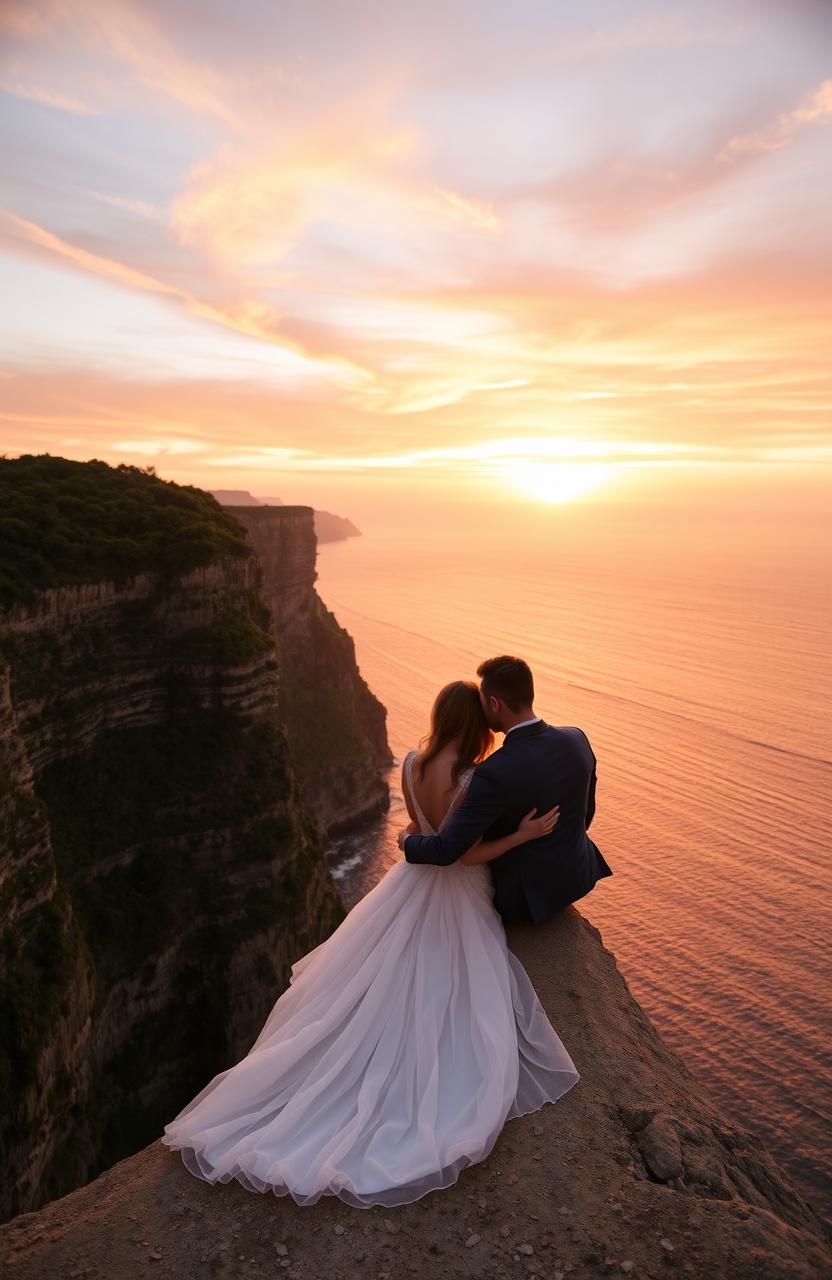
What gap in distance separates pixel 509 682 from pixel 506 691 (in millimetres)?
112

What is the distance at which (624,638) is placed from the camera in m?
155

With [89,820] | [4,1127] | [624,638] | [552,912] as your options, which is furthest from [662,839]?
[624,638]

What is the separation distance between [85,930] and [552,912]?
2613 cm

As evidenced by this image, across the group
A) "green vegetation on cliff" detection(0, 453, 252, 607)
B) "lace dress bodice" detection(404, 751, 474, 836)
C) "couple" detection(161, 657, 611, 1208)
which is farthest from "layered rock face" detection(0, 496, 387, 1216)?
"couple" detection(161, 657, 611, 1208)

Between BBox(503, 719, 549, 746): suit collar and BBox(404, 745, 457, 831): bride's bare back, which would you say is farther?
BBox(503, 719, 549, 746): suit collar

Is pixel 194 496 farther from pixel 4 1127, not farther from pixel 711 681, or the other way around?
pixel 711 681

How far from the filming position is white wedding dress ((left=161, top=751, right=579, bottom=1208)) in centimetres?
695

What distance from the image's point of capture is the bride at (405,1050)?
698cm

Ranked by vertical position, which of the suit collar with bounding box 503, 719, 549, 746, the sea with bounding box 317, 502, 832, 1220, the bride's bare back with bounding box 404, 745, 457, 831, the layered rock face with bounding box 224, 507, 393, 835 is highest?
the suit collar with bounding box 503, 719, 549, 746

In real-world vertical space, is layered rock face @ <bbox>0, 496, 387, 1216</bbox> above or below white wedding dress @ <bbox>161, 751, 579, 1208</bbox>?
below

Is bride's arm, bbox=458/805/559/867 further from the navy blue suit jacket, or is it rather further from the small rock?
the small rock

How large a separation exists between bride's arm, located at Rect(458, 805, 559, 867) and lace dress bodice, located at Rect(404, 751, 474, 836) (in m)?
0.44

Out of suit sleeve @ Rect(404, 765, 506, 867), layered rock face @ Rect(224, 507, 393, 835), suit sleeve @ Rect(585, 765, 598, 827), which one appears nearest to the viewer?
suit sleeve @ Rect(404, 765, 506, 867)

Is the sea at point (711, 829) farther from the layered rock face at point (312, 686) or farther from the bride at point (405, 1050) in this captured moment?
the bride at point (405, 1050)
